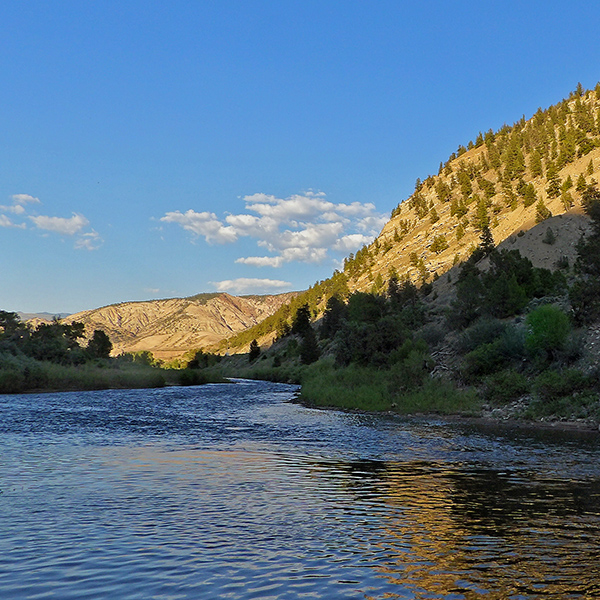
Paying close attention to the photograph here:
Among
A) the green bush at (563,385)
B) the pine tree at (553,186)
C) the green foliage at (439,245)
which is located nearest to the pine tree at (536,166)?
the pine tree at (553,186)

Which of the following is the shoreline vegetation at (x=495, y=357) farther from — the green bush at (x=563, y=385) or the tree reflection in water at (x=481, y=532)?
the tree reflection in water at (x=481, y=532)

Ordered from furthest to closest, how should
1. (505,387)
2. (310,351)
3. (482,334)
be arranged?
(310,351), (482,334), (505,387)

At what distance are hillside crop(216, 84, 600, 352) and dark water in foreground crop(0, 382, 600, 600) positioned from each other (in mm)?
63838

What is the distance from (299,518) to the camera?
13938 mm

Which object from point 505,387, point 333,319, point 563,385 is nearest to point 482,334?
point 505,387

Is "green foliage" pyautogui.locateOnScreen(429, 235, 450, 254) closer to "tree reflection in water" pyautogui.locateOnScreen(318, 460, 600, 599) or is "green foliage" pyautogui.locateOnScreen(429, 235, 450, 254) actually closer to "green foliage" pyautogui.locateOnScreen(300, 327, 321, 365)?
"green foliage" pyautogui.locateOnScreen(300, 327, 321, 365)

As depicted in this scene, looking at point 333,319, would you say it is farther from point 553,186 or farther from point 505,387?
point 505,387

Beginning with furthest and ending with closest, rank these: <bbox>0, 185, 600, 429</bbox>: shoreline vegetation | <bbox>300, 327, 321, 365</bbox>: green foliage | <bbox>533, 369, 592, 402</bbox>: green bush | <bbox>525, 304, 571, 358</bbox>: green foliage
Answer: <bbox>300, 327, 321, 365</bbox>: green foliage < <bbox>525, 304, 571, 358</bbox>: green foliage < <bbox>0, 185, 600, 429</bbox>: shoreline vegetation < <bbox>533, 369, 592, 402</bbox>: green bush

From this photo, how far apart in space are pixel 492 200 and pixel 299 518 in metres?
141

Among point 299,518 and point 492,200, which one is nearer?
point 299,518

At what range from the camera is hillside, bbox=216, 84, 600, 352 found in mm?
111000

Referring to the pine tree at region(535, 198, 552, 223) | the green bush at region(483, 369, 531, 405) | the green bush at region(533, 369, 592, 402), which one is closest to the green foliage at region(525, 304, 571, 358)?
the green bush at region(483, 369, 531, 405)

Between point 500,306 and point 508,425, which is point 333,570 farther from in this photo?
point 500,306

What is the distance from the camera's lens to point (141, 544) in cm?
1163
